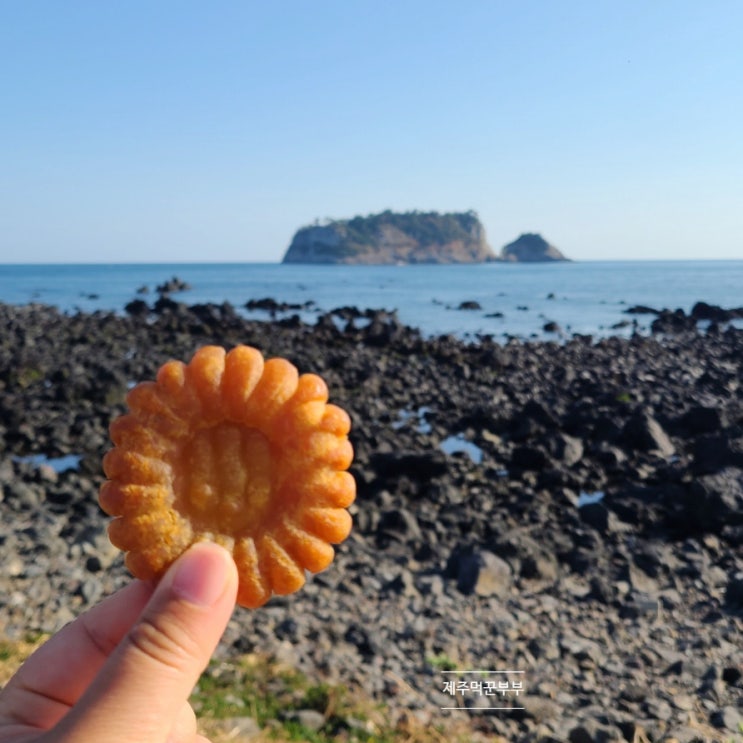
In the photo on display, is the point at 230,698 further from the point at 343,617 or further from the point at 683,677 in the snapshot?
the point at 683,677

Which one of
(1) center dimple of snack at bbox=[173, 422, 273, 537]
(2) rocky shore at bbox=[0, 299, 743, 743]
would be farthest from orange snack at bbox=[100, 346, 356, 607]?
(2) rocky shore at bbox=[0, 299, 743, 743]

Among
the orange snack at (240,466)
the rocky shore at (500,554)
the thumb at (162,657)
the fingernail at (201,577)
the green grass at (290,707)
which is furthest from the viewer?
the rocky shore at (500,554)

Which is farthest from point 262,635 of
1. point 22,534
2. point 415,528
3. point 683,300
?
point 683,300

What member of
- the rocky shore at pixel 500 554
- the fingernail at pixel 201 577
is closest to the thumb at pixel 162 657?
the fingernail at pixel 201 577

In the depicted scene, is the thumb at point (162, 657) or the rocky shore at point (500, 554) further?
the rocky shore at point (500, 554)

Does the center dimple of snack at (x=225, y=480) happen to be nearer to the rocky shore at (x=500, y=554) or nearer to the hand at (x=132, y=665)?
the hand at (x=132, y=665)

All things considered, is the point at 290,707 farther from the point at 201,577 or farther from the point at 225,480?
the point at 201,577

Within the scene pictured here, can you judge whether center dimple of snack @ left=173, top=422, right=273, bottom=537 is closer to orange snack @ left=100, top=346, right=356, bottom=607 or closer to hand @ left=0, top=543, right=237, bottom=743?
orange snack @ left=100, top=346, right=356, bottom=607
